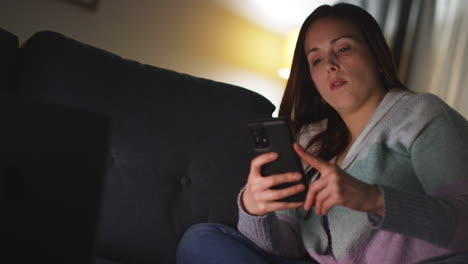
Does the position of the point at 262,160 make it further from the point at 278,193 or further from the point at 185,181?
the point at 185,181

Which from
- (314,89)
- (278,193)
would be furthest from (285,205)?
(314,89)

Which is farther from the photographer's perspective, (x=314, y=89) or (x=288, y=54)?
(x=288, y=54)

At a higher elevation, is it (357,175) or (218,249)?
(357,175)

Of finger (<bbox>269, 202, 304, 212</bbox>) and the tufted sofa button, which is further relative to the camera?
the tufted sofa button

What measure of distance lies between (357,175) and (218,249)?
342 millimetres

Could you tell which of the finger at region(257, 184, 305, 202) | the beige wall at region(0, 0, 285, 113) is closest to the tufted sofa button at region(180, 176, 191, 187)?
the finger at region(257, 184, 305, 202)

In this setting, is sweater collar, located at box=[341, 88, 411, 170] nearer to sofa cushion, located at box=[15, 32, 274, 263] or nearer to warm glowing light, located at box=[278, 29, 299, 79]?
sofa cushion, located at box=[15, 32, 274, 263]

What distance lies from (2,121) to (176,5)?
4.94ft

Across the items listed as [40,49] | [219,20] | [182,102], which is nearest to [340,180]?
[182,102]

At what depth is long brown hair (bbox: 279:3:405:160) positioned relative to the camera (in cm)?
96

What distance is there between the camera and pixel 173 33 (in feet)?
5.55

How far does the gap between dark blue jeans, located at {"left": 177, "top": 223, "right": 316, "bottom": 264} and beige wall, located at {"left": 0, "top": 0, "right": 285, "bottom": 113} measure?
1020 millimetres

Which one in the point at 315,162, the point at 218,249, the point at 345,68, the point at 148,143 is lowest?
the point at 218,249

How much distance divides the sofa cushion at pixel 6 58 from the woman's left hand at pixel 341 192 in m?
0.72
